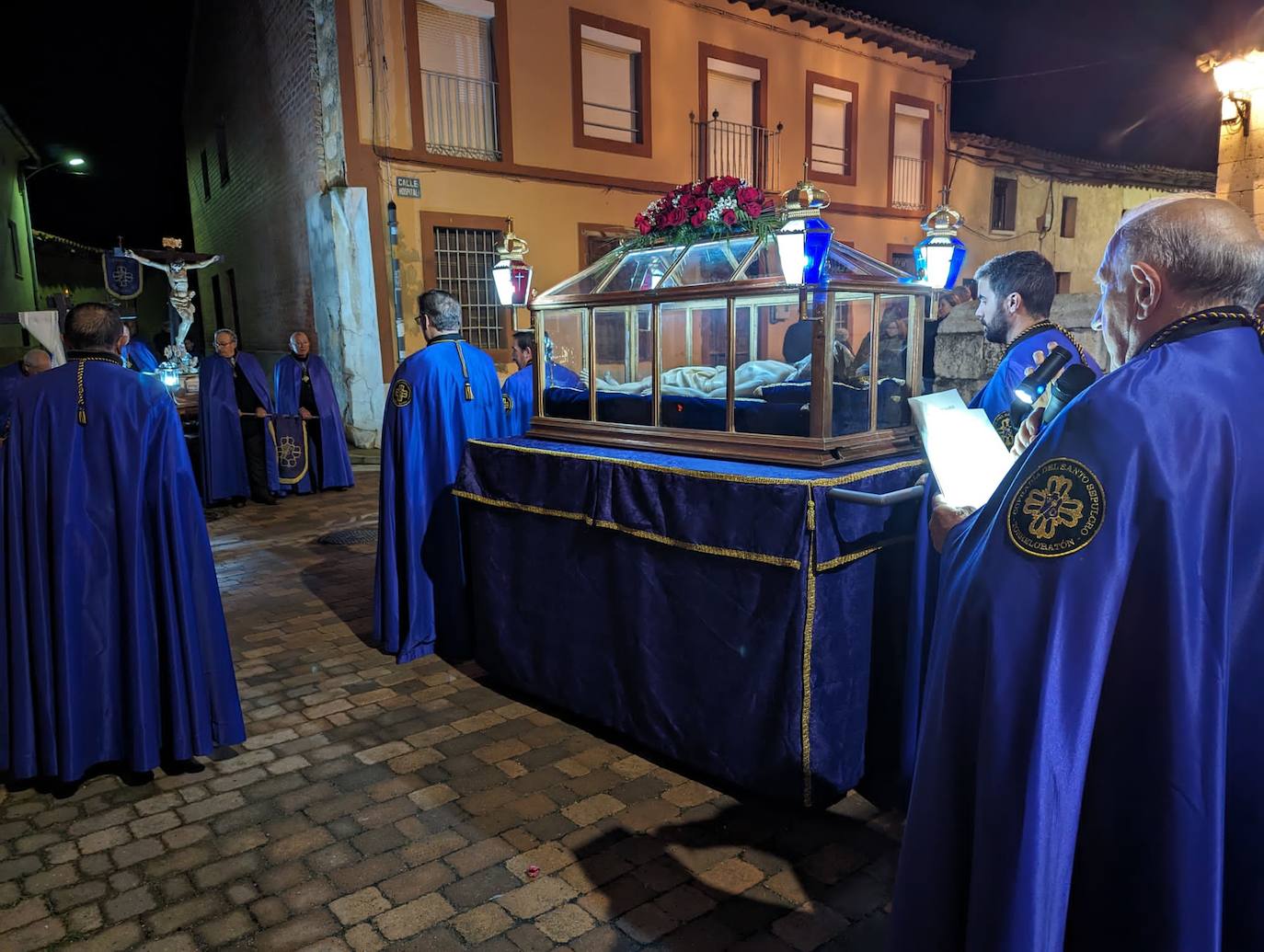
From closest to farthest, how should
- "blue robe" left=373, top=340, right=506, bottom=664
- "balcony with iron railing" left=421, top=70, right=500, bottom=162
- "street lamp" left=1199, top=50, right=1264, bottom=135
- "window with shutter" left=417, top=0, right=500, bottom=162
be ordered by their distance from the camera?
1. "blue robe" left=373, top=340, right=506, bottom=664
2. "street lamp" left=1199, top=50, right=1264, bottom=135
3. "window with shutter" left=417, top=0, right=500, bottom=162
4. "balcony with iron railing" left=421, top=70, right=500, bottom=162

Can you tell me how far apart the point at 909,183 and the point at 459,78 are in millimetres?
10968

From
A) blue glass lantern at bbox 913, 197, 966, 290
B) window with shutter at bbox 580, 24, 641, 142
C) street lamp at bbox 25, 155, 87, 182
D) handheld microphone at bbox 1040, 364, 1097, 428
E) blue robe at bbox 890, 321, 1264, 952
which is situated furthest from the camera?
street lamp at bbox 25, 155, 87, 182

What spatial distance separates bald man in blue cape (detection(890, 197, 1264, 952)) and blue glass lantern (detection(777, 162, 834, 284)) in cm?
164

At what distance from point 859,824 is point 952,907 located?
1.65 metres

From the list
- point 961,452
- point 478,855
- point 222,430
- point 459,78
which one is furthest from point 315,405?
point 961,452

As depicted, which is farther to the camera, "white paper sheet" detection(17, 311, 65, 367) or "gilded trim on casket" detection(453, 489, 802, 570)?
"white paper sheet" detection(17, 311, 65, 367)

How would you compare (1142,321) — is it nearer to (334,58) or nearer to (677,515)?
(677,515)

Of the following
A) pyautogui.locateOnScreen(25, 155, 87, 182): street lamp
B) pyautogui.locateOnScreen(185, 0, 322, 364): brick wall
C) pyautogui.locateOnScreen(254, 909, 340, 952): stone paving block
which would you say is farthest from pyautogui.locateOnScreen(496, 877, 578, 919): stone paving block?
pyautogui.locateOnScreen(25, 155, 87, 182): street lamp

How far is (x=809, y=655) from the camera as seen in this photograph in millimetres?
3037

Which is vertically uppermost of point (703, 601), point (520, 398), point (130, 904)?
point (520, 398)

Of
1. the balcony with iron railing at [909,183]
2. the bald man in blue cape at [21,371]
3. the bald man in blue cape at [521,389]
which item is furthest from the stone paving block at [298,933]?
the balcony with iron railing at [909,183]

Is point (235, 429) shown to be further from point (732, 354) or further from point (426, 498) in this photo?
point (732, 354)

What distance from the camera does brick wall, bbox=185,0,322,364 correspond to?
13414mm

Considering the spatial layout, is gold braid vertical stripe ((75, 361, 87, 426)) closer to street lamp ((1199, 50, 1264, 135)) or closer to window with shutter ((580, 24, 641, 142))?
street lamp ((1199, 50, 1264, 135))
